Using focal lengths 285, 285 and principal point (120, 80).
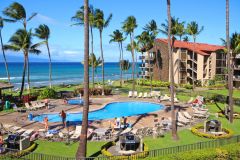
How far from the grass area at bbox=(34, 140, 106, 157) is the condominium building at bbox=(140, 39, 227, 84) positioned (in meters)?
44.2

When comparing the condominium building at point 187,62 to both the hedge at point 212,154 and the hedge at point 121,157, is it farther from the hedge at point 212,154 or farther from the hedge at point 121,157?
the hedge at point 212,154

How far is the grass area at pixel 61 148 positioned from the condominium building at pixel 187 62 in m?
44.2

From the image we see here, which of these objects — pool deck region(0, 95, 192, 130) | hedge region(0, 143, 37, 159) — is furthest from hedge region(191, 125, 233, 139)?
hedge region(0, 143, 37, 159)

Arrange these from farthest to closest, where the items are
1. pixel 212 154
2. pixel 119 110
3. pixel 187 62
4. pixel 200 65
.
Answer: pixel 187 62
pixel 200 65
pixel 119 110
pixel 212 154

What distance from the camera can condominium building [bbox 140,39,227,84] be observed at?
210 feet

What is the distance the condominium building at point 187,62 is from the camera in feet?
210

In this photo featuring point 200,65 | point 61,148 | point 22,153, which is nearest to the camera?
point 22,153

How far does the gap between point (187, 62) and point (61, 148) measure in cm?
5067

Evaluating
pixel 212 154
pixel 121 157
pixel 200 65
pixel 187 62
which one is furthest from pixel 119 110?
pixel 187 62

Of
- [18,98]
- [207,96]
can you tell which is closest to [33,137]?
[18,98]

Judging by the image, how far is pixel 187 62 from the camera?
6575 centimetres

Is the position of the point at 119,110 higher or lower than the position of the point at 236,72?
lower

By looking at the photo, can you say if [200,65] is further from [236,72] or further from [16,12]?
[16,12]

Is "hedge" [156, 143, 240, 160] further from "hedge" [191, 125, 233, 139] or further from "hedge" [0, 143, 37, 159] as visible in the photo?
"hedge" [0, 143, 37, 159]
